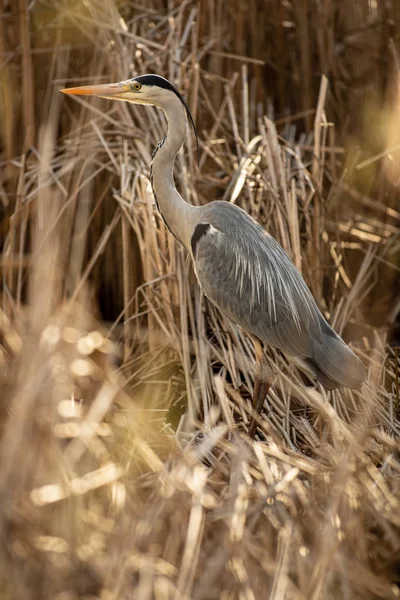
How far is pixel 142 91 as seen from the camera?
3400 mm

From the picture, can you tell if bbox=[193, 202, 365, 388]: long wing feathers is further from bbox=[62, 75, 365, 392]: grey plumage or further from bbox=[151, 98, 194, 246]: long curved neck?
bbox=[151, 98, 194, 246]: long curved neck

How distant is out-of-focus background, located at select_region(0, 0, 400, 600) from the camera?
1.80 meters

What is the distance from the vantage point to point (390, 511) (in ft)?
7.23

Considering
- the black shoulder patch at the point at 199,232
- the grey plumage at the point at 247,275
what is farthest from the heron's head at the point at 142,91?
the black shoulder patch at the point at 199,232

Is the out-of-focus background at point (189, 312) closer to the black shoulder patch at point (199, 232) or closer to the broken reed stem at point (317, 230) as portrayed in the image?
the broken reed stem at point (317, 230)

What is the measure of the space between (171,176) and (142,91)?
1.16 feet

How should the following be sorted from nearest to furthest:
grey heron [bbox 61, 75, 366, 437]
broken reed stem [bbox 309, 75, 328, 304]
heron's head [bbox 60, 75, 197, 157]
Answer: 1. grey heron [bbox 61, 75, 366, 437]
2. heron's head [bbox 60, 75, 197, 157]
3. broken reed stem [bbox 309, 75, 328, 304]

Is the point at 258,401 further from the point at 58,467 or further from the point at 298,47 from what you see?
the point at 298,47

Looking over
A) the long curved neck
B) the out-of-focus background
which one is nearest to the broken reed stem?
the out-of-focus background

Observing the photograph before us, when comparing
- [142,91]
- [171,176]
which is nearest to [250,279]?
[171,176]

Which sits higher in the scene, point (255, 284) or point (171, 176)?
point (171, 176)

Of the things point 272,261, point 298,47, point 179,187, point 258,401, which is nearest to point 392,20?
point 298,47

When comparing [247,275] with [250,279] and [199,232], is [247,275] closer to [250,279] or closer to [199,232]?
[250,279]

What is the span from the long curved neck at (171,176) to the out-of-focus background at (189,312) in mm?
160
